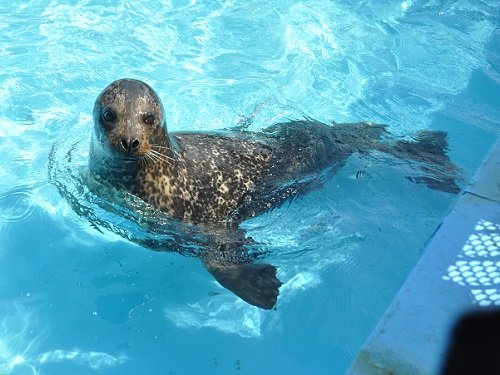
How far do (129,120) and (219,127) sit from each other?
2.47 m

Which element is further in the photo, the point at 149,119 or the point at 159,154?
the point at 159,154

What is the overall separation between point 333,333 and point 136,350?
4.72ft

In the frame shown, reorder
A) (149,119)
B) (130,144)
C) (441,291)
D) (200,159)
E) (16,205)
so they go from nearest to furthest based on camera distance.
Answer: (441,291) < (130,144) < (149,119) < (200,159) < (16,205)

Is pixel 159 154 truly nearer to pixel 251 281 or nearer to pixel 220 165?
pixel 220 165

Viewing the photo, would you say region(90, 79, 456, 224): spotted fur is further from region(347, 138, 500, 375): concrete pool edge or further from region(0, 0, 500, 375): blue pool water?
region(347, 138, 500, 375): concrete pool edge

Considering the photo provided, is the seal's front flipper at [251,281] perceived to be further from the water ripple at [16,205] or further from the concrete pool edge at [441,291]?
the water ripple at [16,205]

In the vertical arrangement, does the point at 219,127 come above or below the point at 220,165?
below

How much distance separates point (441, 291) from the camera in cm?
273

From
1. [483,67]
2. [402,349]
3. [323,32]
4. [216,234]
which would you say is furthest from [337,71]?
[402,349]

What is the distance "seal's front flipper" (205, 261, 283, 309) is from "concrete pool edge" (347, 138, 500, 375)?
1.52m

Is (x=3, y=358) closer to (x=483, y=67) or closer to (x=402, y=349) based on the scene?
(x=402, y=349)

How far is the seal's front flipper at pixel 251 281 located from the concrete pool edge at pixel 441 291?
152cm

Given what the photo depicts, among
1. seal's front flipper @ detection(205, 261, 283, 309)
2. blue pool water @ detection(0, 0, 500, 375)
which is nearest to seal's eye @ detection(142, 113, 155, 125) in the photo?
blue pool water @ detection(0, 0, 500, 375)

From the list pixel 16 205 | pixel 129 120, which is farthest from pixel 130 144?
pixel 16 205
